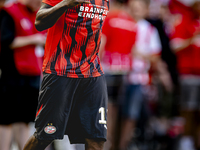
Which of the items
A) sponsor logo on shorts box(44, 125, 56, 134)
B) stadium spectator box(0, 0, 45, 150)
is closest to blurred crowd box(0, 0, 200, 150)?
stadium spectator box(0, 0, 45, 150)

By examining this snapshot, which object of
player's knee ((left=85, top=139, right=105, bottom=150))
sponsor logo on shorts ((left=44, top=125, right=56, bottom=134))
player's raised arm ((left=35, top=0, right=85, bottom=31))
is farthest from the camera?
player's knee ((left=85, top=139, right=105, bottom=150))

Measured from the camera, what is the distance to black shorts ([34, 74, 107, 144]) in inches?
129

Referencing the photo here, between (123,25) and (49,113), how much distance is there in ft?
10.5

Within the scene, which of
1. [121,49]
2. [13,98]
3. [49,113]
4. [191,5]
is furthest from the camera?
[191,5]

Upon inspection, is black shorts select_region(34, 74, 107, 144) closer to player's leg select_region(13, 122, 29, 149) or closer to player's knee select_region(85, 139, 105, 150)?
player's knee select_region(85, 139, 105, 150)

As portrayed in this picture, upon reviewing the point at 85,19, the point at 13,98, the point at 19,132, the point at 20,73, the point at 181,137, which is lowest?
the point at 181,137

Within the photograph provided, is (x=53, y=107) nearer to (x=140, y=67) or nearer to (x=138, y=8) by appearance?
(x=140, y=67)

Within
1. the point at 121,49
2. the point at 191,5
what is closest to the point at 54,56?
the point at 121,49

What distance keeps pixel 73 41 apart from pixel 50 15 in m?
0.35

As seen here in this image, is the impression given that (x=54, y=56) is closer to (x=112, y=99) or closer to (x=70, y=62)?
(x=70, y=62)

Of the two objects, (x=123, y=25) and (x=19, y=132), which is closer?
(x=19, y=132)

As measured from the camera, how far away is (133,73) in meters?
6.11

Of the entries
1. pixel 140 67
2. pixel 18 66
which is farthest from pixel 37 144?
pixel 140 67

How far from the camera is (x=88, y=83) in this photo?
3.39 metres
